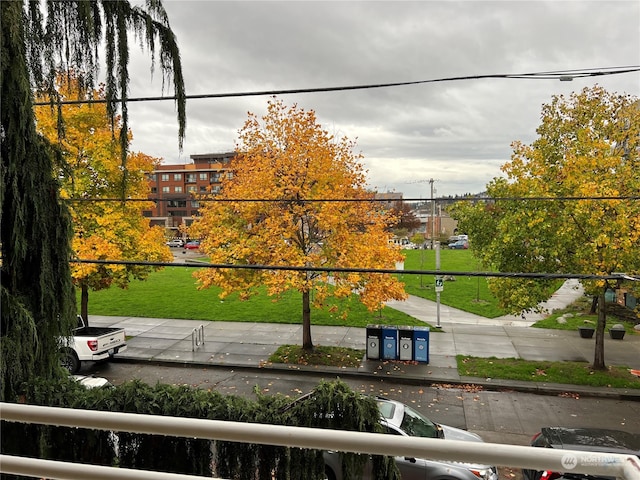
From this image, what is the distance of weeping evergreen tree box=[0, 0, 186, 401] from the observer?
4480 mm

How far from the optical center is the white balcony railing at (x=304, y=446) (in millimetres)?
1175

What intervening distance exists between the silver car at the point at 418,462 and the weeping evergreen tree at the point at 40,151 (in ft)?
12.3

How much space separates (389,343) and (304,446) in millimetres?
13388

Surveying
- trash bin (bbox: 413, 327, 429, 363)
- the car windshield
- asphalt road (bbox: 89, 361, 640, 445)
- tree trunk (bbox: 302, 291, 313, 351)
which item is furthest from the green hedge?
trash bin (bbox: 413, 327, 429, 363)

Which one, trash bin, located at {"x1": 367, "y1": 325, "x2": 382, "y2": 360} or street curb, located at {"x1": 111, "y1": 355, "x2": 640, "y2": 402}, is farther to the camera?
trash bin, located at {"x1": 367, "y1": 325, "x2": 382, "y2": 360}

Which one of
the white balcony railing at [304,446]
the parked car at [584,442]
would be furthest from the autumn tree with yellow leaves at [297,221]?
the white balcony railing at [304,446]

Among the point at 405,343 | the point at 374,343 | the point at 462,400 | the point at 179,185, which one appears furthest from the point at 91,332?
the point at 179,185

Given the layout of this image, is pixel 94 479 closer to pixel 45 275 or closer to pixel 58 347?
pixel 45 275

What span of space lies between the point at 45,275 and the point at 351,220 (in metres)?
9.01

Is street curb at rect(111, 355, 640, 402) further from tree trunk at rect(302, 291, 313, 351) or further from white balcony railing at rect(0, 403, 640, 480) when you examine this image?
white balcony railing at rect(0, 403, 640, 480)

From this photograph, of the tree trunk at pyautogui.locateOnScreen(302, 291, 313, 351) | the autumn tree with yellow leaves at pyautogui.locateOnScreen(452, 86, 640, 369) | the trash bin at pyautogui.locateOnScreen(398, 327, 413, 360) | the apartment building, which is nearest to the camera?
the autumn tree with yellow leaves at pyautogui.locateOnScreen(452, 86, 640, 369)

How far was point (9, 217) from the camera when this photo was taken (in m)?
4.68

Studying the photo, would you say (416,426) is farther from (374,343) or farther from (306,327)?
(306,327)

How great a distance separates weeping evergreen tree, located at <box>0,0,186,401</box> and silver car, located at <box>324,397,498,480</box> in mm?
3736
